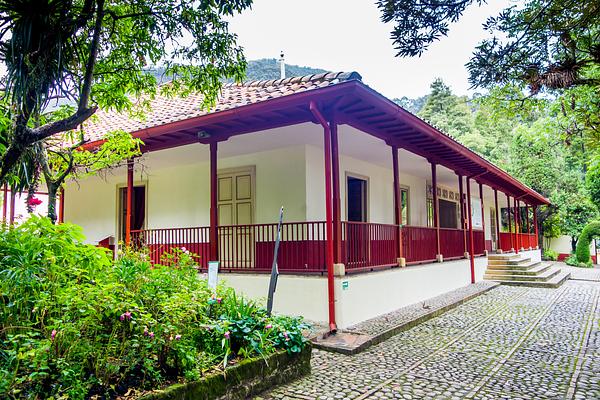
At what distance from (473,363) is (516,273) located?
990 cm

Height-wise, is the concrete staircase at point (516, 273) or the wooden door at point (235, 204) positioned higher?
the wooden door at point (235, 204)

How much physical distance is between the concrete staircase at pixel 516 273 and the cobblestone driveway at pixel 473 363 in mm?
4927

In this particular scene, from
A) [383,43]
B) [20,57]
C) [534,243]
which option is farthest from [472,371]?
[534,243]

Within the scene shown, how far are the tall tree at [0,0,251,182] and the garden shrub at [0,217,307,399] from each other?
2.95ft

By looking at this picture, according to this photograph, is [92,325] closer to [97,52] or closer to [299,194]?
[97,52]

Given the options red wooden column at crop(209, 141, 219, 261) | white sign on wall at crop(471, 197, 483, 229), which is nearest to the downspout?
red wooden column at crop(209, 141, 219, 261)

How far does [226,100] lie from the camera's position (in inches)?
298

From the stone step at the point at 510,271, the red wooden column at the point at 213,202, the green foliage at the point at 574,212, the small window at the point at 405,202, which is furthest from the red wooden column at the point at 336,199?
the green foliage at the point at 574,212

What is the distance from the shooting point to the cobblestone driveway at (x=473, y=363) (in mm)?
4008

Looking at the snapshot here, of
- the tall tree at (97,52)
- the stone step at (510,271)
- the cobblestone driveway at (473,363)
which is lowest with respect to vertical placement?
the cobblestone driveway at (473,363)

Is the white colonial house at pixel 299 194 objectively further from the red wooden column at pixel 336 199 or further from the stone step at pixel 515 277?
the stone step at pixel 515 277

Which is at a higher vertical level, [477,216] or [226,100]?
[226,100]

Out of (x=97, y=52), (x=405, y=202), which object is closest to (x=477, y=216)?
(x=405, y=202)

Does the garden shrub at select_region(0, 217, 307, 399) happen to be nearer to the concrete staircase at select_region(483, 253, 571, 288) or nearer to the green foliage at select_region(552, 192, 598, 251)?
the concrete staircase at select_region(483, 253, 571, 288)
